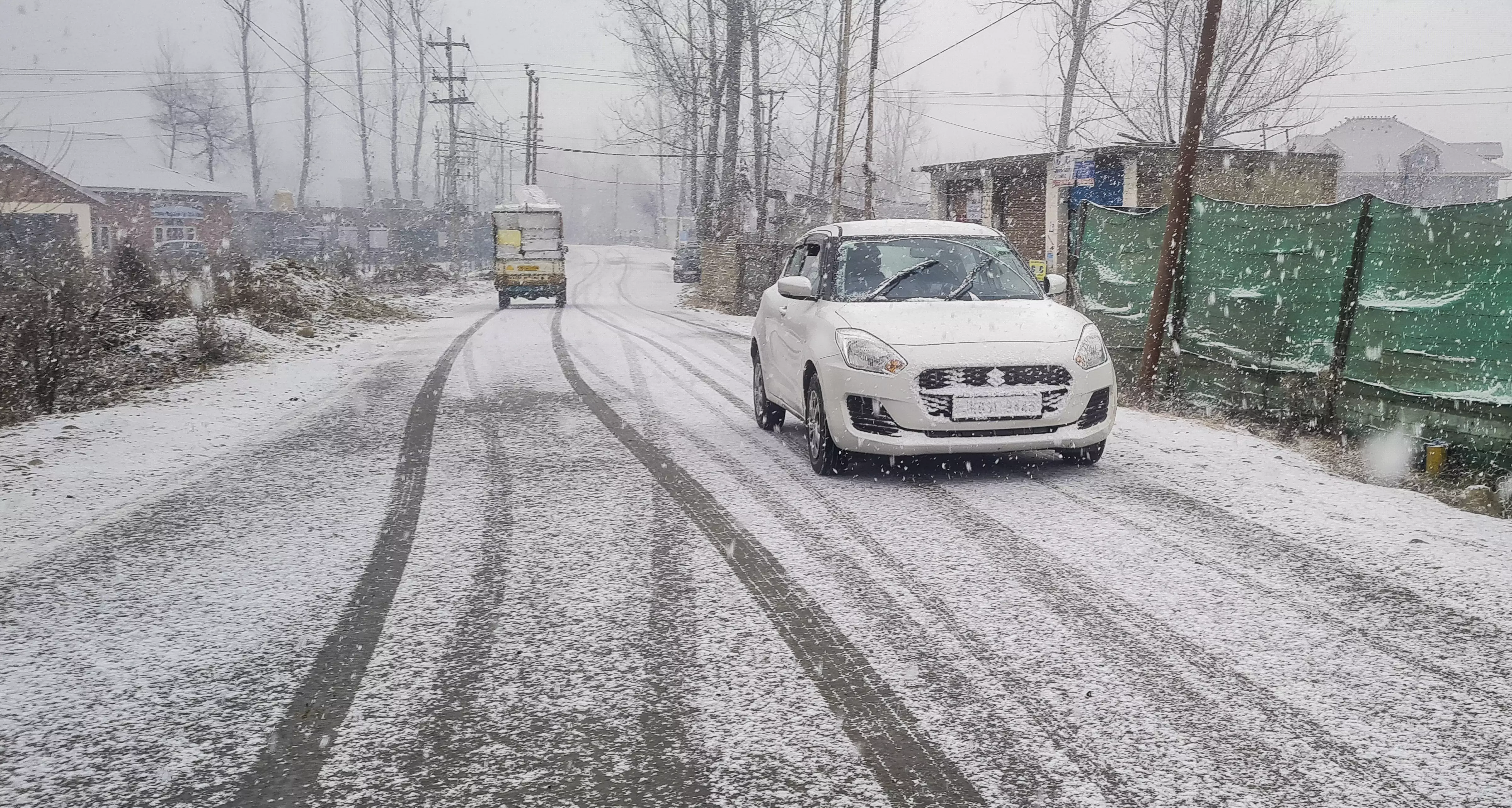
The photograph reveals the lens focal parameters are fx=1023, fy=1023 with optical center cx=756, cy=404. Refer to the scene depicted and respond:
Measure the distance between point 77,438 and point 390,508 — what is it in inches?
171

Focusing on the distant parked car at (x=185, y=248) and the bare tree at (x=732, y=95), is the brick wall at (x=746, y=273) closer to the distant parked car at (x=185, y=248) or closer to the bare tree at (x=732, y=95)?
the bare tree at (x=732, y=95)

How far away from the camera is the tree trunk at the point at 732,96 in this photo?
3719cm

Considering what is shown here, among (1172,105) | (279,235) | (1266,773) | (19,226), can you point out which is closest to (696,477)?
(1266,773)

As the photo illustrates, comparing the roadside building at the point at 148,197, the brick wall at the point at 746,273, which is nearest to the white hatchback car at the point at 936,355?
the brick wall at the point at 746,273

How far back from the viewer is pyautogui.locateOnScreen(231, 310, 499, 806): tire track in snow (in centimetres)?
281

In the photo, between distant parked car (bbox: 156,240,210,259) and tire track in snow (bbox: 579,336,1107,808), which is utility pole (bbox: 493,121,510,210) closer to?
distant parked car (bbox: 156,240,210,259)

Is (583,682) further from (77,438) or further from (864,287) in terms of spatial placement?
(77,438)

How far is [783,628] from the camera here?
3969mm

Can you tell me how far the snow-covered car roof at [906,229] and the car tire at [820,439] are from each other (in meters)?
1.41

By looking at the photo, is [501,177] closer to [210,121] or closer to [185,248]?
[210,121]

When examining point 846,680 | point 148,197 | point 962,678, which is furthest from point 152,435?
point 148,197

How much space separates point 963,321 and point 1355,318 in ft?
11.7

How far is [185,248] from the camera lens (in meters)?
42.7

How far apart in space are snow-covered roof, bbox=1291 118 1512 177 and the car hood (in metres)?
79.0
